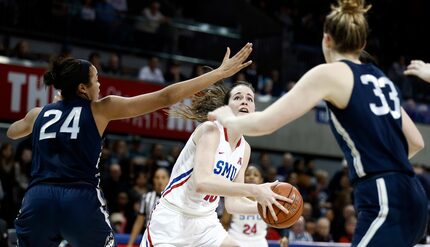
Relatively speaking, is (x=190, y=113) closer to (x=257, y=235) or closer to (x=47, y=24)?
(x=257, y=235)

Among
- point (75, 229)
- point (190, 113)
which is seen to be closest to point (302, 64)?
point (190, 113)

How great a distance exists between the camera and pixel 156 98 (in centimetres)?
534

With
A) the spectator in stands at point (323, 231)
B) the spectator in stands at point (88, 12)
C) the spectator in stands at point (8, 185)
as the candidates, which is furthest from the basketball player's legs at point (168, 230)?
the spectator in stands at point (88, 12)

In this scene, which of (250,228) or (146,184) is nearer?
(250,228)

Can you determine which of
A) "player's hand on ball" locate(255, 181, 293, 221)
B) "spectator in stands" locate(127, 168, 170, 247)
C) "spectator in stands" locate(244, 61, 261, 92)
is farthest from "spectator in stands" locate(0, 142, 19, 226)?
"player's hand on ball" locate(255, 181, 293, 221)

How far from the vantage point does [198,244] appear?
18.3 feet

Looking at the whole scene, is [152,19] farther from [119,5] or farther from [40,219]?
[40,219]

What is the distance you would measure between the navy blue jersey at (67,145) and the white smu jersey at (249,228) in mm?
4368

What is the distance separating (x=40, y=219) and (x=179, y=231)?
1.03 metres

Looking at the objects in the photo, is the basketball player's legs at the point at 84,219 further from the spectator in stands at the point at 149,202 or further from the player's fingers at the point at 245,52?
the spectator in stands at the point at 149,202

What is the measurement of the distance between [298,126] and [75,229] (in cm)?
1245

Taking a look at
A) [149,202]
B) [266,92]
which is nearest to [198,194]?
[149,202]

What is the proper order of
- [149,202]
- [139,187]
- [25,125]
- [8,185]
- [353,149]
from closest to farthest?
[353,149] < [25,125] < [149,202] < [8,185] < [139,187]

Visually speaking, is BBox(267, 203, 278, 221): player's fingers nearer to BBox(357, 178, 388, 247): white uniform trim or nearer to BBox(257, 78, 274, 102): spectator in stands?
BBox(357, 178, 388, 247): white uniform trim
